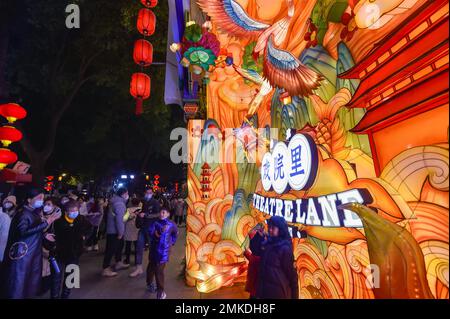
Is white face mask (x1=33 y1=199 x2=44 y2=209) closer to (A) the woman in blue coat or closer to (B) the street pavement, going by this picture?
(B) the street pavement

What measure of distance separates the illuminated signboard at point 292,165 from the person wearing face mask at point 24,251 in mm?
4191

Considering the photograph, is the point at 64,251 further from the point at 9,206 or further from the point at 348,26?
the point at 348,26

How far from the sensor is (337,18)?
120 inches

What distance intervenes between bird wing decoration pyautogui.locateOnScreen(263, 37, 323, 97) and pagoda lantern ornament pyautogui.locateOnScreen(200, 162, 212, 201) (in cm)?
273

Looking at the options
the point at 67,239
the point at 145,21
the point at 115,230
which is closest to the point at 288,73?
the point at 145,21

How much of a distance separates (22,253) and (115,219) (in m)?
2.17

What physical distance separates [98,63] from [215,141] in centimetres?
814

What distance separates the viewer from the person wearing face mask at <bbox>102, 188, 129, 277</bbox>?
21.4 feet

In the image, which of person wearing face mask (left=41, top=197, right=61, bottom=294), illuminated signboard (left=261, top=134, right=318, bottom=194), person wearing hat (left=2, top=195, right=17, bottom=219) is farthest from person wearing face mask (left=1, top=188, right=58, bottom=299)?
illuminated signboard (left=261, top=134, right=318, bottom=194)

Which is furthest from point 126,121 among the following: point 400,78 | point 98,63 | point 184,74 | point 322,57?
point 400,78

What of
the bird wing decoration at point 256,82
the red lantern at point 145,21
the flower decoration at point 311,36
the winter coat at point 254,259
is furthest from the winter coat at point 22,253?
the flower decoration at point 311,36

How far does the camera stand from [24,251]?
15.3 ft

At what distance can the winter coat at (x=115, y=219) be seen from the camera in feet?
21.9

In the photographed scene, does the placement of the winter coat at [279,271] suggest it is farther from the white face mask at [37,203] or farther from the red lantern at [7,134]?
the red lantern at [7,134]
